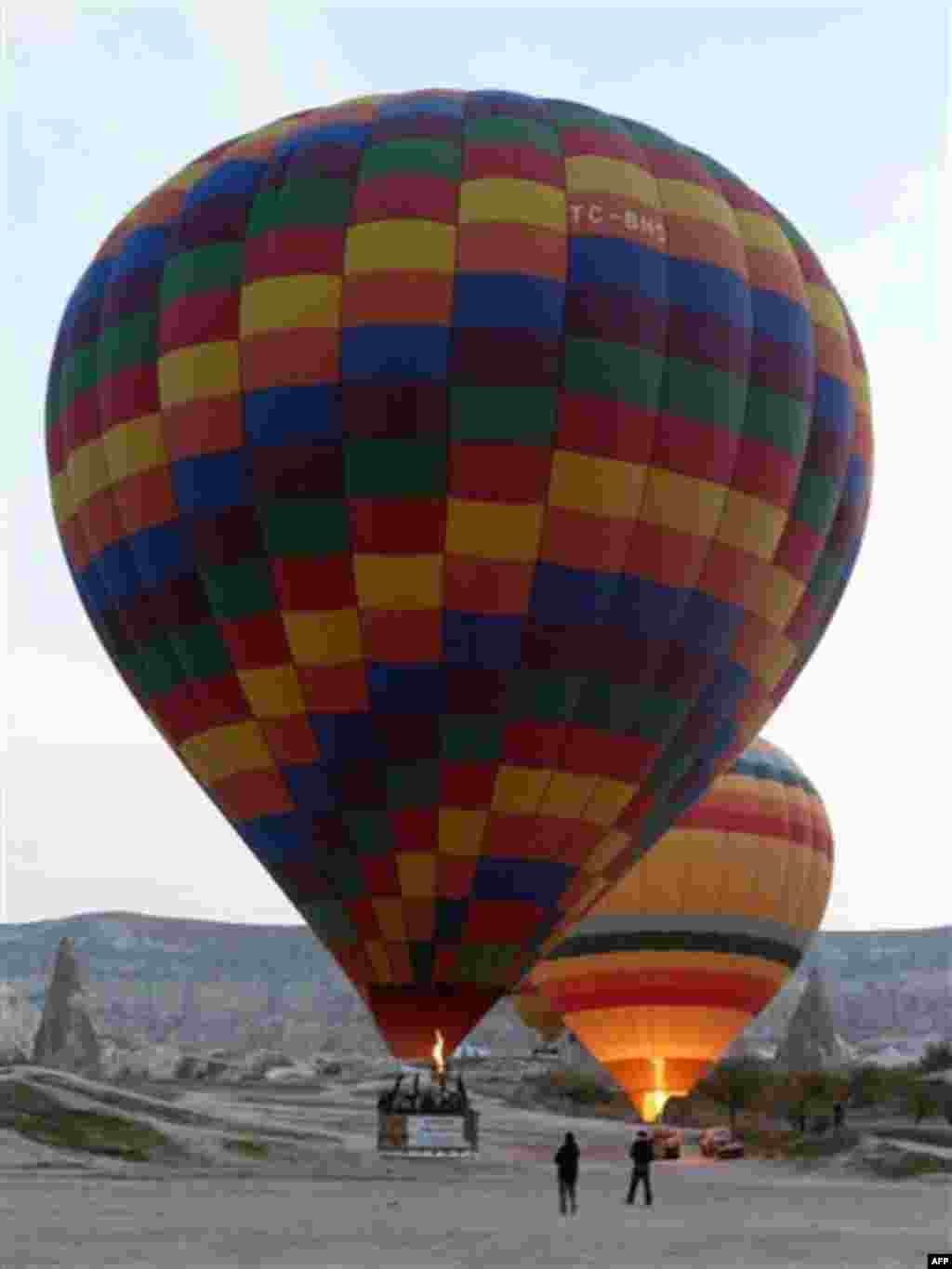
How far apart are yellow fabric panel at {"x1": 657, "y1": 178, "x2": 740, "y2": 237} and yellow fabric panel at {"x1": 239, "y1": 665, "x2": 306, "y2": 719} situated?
765 centimetres

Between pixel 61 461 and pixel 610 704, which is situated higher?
pixel 61 461

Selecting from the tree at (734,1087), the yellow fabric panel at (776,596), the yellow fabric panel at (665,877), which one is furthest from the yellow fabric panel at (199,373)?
the tree at (734,1087)

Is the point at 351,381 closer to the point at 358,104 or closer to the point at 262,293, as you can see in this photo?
the point at 262,293

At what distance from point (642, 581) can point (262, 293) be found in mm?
5866

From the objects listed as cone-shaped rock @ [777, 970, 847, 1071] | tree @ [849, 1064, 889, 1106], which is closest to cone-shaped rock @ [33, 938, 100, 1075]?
cone-shaped rock @ [777, 970, 847, 1071]

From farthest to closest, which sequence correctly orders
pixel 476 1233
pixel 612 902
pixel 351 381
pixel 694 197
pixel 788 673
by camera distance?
pixel 612 902 → pixel 788 673 → pixel 694 197 → pixel 351 381 → pixel 476 1233

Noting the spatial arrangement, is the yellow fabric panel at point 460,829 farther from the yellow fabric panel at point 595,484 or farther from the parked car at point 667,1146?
the parked car at point 667,1146

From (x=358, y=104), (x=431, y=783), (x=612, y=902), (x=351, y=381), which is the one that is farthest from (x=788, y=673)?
(x=612, y=902)

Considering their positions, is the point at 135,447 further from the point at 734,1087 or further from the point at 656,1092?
the point at 734,1087

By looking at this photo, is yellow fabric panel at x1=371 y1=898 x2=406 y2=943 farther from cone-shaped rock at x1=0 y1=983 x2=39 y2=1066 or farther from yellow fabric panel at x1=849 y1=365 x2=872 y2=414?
cone-shaped rock at x1=0 y1=983 x2=39 y2=1066

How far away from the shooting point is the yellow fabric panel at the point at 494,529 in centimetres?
2362

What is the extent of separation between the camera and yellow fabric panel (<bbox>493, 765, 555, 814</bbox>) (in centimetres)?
2441

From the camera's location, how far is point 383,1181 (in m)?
27.8

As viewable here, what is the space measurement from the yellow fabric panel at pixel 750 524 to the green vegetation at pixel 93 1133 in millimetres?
15422
